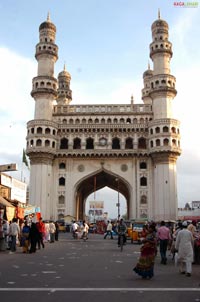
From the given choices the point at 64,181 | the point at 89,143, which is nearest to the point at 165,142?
the point at 89,143

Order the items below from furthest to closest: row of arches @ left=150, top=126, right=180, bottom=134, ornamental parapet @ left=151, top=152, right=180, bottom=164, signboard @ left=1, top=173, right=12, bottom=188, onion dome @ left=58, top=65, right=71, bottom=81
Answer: onion dome @ left=58, top=65, right=71, bottom=81
row of arches @ left=150, top=126, right=180, bottom=134
ornamental parapet @ left=151, top=152, right=180, bottom=164
signboard @ left=1, top=173, right=12, bottom=188

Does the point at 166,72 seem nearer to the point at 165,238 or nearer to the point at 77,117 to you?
the point at 77,117

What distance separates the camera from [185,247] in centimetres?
1069

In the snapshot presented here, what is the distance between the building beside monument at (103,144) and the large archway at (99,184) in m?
0.28

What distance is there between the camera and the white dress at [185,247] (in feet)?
34.5

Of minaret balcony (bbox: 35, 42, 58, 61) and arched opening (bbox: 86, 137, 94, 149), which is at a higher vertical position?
minaret balcony (bbox: 35, 42, 58, 61)

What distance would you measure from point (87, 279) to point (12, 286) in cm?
196

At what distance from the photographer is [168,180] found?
142ft

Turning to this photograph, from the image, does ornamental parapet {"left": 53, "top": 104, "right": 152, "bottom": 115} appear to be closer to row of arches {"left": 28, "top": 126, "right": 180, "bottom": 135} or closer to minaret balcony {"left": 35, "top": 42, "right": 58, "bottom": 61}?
row of arches {"left": 28, "top": 126, "right": 180, "bottom": 135}

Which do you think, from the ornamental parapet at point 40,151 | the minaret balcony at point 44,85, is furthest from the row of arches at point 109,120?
the ornamental parapet at point 40,151

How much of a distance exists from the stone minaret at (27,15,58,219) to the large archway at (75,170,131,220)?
4.83 m

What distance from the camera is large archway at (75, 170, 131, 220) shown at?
47019 millimetres

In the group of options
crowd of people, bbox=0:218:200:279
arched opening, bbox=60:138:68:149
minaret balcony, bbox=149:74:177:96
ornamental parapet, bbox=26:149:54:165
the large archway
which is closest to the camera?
crowd of people, bbox=0:218:200:279

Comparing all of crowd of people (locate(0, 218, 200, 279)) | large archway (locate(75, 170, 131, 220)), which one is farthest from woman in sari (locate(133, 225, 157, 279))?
large archway (locate(75, 170, 131, 220))
